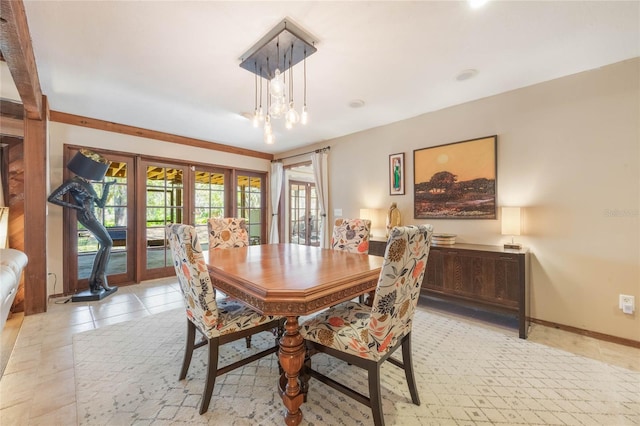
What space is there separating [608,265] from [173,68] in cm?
419

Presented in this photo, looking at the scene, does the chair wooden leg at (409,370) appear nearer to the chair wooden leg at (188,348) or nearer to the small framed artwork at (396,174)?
the chair wooden leg at (188,348)

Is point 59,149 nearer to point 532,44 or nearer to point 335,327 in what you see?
point 335,327

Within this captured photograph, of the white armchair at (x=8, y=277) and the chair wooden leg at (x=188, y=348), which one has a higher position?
the white armchair at (x=8, y=277)

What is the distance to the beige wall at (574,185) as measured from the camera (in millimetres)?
2211

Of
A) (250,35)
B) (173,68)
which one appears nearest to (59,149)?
(173,68)

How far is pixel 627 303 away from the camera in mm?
2199

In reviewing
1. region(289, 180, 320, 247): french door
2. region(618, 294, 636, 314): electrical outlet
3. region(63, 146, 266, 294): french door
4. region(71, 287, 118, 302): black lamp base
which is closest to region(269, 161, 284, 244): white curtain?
region(289, 180, 320, 247): french door

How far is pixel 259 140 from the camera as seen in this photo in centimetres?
468

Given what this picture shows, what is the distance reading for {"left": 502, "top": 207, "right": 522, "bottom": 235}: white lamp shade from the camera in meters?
2.58

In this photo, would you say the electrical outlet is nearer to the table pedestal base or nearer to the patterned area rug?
the patterned area rug

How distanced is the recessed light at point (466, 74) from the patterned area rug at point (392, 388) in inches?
94.8

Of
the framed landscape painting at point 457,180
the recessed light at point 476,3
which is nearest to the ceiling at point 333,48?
the recessed light at point 476,3

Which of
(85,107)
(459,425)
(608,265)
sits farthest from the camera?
(85,107)

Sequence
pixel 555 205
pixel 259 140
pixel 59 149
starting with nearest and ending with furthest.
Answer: pixel 555 205, pixel 59 149, pixel 259 140
